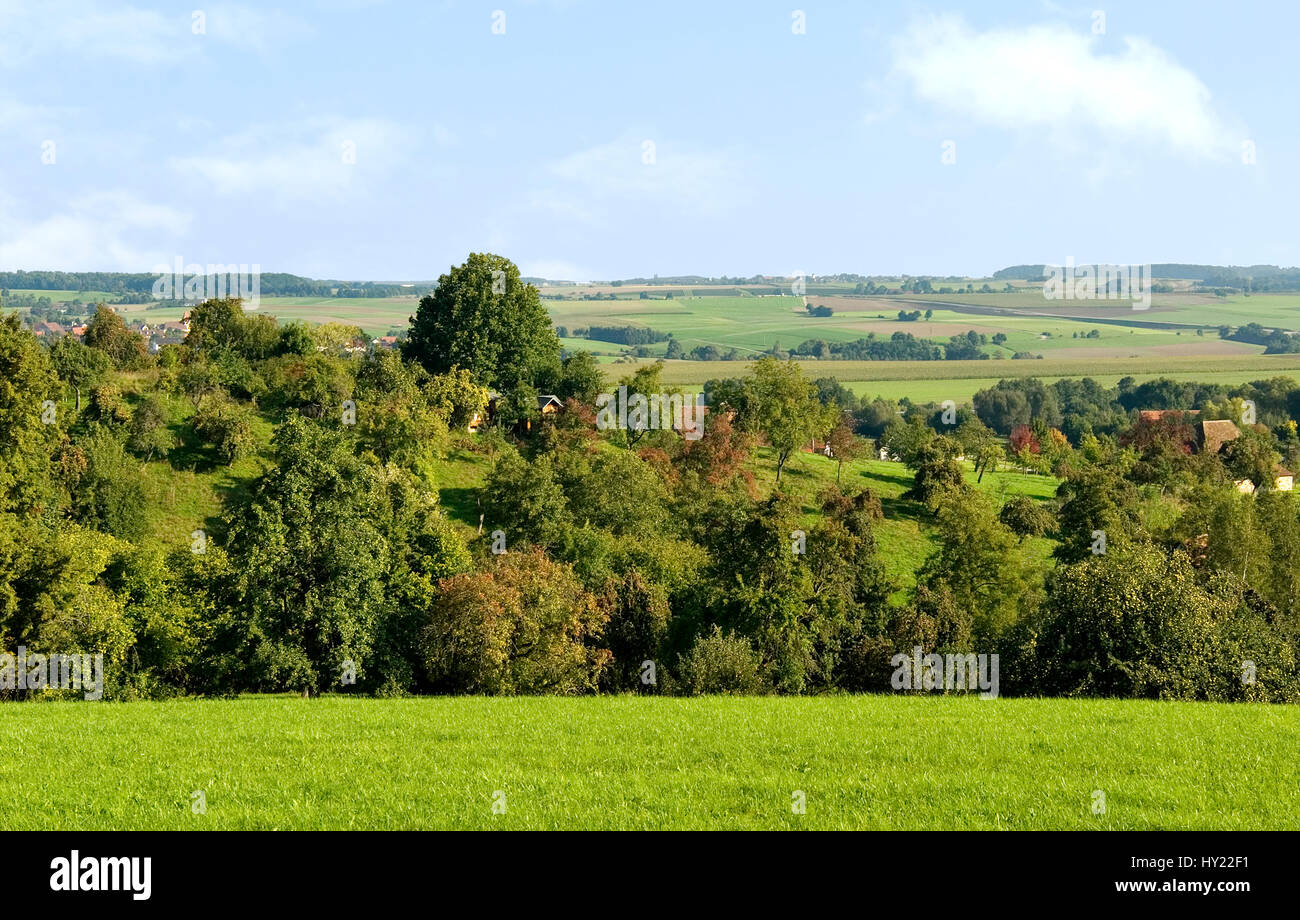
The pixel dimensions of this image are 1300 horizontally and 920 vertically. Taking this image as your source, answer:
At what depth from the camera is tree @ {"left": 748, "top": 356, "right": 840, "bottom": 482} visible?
78.3 metres

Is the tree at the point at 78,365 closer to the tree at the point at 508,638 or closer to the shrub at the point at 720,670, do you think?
the tree at the point at 508,638

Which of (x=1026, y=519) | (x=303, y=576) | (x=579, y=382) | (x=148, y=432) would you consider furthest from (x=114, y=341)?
(x=1026, y=519)

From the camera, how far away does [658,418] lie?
7756 cm

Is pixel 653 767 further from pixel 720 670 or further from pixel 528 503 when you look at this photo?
pixel 528 503

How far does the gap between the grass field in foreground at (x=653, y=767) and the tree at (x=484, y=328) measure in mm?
50208

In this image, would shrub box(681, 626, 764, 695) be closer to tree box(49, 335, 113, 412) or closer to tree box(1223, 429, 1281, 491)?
tree box(49, 335, 113, 412)

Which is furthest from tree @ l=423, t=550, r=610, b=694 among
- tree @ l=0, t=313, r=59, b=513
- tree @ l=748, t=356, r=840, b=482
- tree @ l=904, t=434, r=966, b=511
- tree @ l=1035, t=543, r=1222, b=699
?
tree @ l=748, t=356, r=840, b=482

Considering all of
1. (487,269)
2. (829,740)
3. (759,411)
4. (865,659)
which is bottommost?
(865,659)

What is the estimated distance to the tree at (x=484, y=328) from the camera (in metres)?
76.6

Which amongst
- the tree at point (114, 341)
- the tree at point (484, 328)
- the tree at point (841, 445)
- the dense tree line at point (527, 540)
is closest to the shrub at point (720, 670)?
the dense tree line at point (527, 540)

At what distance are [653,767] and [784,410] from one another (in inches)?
2372
